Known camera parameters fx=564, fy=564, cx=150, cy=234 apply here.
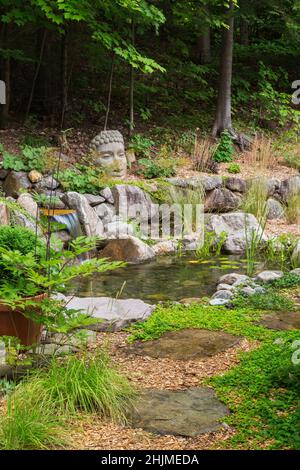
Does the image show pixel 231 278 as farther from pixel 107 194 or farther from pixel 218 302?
pixel 107 194

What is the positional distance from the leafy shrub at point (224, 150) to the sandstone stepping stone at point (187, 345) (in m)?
7.35

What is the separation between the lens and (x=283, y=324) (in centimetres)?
Result: 404

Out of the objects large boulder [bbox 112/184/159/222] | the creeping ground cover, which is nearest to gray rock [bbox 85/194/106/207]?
large boulder [bbox 112/184/159/222]

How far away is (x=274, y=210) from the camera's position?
9.59m

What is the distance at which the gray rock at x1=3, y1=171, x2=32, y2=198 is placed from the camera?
26.1 feet

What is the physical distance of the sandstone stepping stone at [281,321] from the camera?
397 centimetres

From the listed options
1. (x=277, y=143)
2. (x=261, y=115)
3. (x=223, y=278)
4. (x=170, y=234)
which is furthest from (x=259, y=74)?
(x=223, y=278)

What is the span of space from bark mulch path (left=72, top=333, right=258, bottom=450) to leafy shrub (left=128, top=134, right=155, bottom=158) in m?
6.65

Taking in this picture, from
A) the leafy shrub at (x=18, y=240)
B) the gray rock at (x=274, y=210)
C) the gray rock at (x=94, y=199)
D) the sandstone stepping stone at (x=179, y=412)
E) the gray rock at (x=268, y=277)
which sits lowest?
the sandstone stepping stone at (x=179, y=412)

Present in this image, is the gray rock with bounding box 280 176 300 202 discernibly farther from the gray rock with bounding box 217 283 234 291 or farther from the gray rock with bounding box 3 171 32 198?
the gray rock with bounding box 217 283 234 291

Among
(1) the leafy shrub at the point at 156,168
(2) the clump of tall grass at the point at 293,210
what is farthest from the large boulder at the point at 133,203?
(2) the clump of tall grass at the point at 293,210

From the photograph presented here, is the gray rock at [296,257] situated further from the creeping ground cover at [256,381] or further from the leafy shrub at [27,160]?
the leafy shrub at [27,160]

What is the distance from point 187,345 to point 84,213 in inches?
166

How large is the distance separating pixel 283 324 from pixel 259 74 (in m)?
11.3
